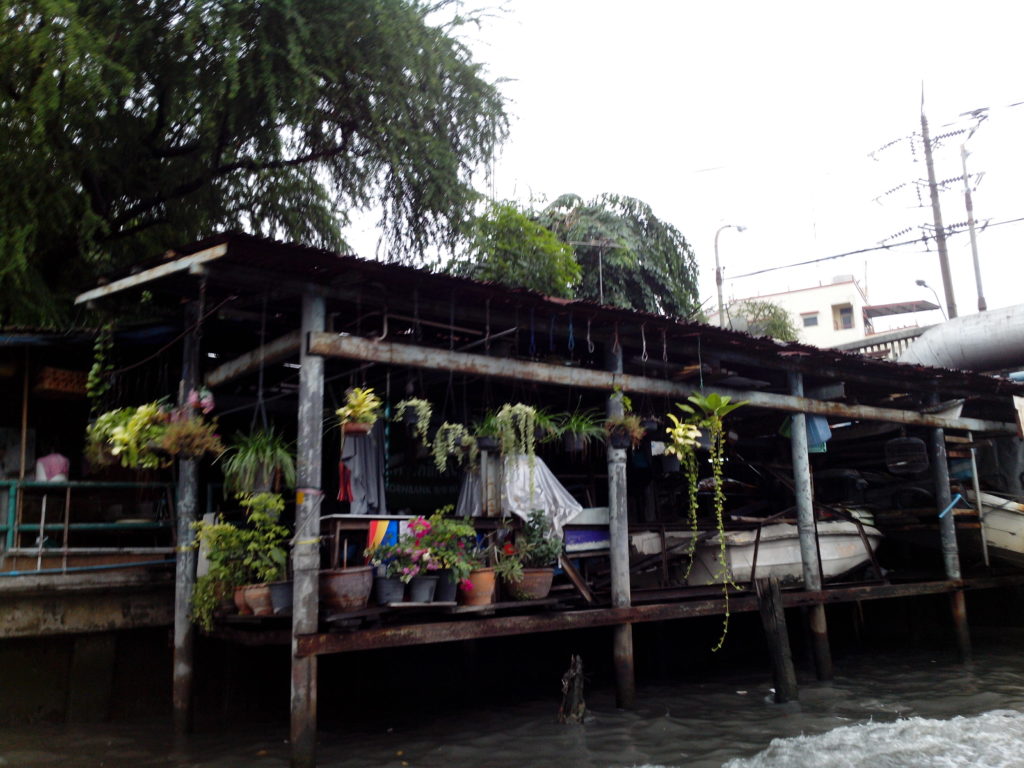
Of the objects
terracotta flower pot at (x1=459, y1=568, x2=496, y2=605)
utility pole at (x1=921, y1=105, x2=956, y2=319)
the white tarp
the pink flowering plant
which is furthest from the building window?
the pink flowering plant

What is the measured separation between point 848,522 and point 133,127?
35.9ft

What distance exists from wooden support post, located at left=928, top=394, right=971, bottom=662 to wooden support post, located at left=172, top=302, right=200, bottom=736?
34.4 ft

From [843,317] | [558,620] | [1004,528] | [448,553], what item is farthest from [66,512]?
[843,317]

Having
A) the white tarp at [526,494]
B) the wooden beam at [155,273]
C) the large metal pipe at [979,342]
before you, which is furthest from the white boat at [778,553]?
the wooden beam at [155,273]

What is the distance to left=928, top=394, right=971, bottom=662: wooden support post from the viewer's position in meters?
12.6

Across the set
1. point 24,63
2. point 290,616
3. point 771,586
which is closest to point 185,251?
point 290,616

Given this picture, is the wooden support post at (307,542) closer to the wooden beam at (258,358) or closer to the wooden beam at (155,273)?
the wooden beam at (258,358)

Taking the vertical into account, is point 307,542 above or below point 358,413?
below

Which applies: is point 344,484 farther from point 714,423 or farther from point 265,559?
point 714,423

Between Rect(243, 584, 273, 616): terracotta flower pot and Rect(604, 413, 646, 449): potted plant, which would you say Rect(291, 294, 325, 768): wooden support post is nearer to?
Rect(243, 584, 273, 616): terracotta flower pot

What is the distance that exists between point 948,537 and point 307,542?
9969 mm

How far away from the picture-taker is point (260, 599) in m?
7.22

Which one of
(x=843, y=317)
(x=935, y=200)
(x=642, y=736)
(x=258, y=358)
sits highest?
(x=843, y=317)

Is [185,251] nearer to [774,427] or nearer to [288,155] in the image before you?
[288,155]
